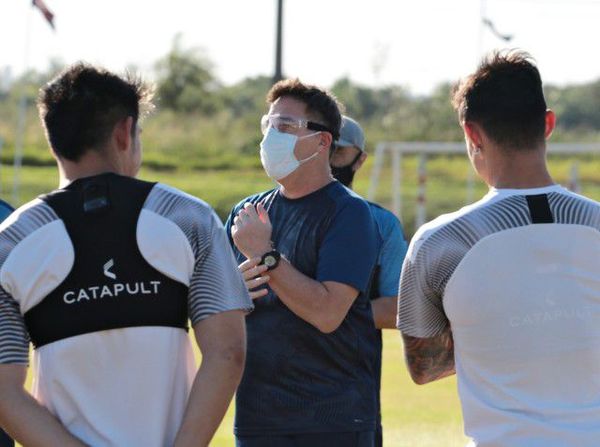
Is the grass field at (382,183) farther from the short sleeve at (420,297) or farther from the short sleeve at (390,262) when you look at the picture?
the short sleeve at (420,297)

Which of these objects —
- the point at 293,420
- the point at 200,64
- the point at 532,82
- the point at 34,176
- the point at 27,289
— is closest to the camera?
the point at 27,289

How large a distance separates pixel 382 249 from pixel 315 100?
0.80m

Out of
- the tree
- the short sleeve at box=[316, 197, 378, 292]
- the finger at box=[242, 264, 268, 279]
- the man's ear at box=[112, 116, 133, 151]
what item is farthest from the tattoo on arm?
the tree

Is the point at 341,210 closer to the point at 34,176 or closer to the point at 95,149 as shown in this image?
the point at 95,149

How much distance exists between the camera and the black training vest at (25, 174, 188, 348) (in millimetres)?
3592

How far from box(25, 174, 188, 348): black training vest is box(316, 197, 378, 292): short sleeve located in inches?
44.5

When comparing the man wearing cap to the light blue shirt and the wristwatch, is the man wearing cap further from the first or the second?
the wristwatch

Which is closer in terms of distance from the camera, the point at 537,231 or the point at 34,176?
the point at 537,231

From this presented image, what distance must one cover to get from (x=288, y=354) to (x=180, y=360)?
1.11 m

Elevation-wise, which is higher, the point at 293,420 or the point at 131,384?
the point at 131,384

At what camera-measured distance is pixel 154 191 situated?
3666mm

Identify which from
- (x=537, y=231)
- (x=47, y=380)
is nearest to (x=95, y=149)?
(x=47, y=380)

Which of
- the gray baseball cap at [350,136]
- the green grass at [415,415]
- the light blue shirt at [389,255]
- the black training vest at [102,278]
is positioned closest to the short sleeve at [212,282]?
the black training vest at [102,278]

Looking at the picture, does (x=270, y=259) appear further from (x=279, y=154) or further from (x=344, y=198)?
(x=279, y=154)
